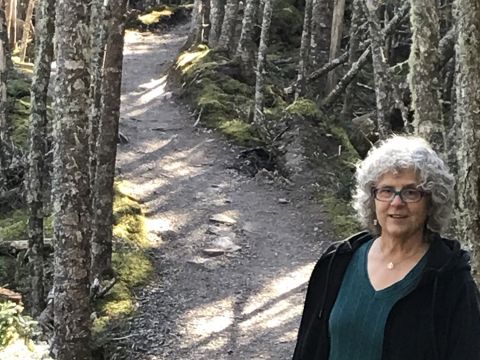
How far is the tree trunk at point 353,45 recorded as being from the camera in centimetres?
1488

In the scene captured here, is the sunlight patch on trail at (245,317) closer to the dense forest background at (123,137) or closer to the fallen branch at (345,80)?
the dense forest background at (123,137)

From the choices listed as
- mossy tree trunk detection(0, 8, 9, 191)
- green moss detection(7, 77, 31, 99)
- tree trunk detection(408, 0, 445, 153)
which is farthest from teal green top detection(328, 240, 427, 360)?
green moss detection(7, 77, 31, 99)

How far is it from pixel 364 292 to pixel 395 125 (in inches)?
516

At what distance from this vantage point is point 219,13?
19.7 metres

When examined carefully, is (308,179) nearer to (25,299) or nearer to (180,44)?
(25,299)

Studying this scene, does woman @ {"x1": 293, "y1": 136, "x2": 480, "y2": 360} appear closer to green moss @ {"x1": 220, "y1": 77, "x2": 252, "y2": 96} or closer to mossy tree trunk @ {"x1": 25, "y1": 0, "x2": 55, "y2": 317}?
mossy tree trunk @ {"x1": 25, "y1": 0, "x2": 55, "y2": 317}

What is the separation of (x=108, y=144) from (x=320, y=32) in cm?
889

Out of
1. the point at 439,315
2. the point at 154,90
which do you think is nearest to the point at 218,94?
the point at 154,90

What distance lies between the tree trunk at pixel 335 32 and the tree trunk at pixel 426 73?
1034 centimetres

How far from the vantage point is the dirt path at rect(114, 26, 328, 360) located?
296 inches

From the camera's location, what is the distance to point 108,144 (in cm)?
827

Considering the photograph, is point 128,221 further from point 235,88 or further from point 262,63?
point 235,88

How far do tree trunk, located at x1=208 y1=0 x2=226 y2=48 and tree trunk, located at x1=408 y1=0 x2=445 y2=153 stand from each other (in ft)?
48.4

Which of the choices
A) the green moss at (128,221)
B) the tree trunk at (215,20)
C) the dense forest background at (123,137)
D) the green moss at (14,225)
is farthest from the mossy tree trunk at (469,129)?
the tree trunk at (215,20)
